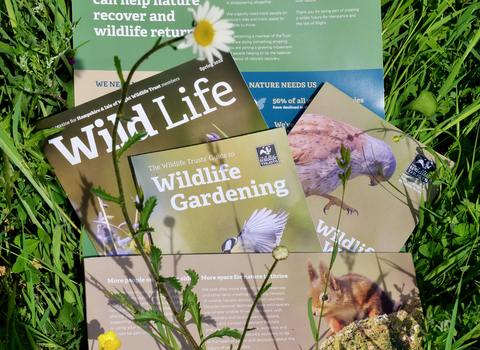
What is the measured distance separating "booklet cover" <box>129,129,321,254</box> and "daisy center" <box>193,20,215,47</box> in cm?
54

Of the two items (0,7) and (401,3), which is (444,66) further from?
(0,7)

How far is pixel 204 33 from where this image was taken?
0.63m

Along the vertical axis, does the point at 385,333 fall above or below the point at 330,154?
below

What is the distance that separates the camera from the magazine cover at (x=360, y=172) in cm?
117

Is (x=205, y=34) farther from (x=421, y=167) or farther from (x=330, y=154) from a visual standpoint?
(x=421, y=167)

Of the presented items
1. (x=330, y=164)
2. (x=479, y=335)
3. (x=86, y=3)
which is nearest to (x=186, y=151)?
(x=330, y=164)

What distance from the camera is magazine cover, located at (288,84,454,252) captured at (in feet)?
3.85

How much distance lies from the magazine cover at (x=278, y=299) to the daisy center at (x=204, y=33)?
Result: 27.9 inches

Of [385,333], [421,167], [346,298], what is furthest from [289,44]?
[385,333]

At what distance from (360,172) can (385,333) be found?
532 millimetres

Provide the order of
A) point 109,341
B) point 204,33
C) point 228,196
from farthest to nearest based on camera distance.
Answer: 1. point 228,196
2. point 109,341
3. point 204,33

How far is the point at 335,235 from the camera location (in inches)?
45.7

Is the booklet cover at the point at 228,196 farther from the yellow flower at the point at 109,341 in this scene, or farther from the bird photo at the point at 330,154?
the yellow flower at the point at 109,341

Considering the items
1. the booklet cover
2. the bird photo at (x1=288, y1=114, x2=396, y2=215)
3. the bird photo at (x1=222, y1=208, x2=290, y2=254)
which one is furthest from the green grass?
the bird photo at (x1=222, y1=208, x2=290, y2=254)
